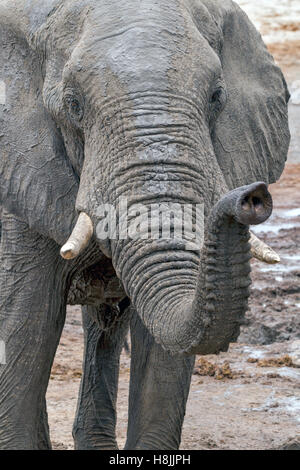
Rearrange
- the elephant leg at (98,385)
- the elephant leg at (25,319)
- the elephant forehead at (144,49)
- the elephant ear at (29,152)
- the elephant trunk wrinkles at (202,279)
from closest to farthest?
the elephant trunk wrinkles at (202,279)
the elephant forehead at (144,49)
the elephant ear at (29,152)
the elephant leg at (25,319)
the elephant leg at (98,385)

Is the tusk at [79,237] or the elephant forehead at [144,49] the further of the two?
the elephant forehead at [144,49]

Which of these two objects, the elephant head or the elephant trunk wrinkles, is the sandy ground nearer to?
the elephant head

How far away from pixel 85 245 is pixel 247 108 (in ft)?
3.43

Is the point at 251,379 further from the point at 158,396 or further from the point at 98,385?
the point at 158,396

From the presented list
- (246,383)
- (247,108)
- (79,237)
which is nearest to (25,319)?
(79,237)

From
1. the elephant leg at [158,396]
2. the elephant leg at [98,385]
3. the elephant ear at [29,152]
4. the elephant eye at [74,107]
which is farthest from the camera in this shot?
the elephant leg at [98,385]

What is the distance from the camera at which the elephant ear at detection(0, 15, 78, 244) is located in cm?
419

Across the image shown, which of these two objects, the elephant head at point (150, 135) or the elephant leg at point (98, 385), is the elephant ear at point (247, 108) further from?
the elephant leg at point (98, 385)

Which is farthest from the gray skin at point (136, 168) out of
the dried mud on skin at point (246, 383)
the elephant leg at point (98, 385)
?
the dried mud on skin at point (246, 383)

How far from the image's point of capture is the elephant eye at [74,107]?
157 inches

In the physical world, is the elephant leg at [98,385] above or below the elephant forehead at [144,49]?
below

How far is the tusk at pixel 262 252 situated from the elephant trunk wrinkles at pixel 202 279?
0.12m

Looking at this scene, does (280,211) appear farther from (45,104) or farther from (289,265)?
(45,104)

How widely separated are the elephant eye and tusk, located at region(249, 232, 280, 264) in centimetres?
80
